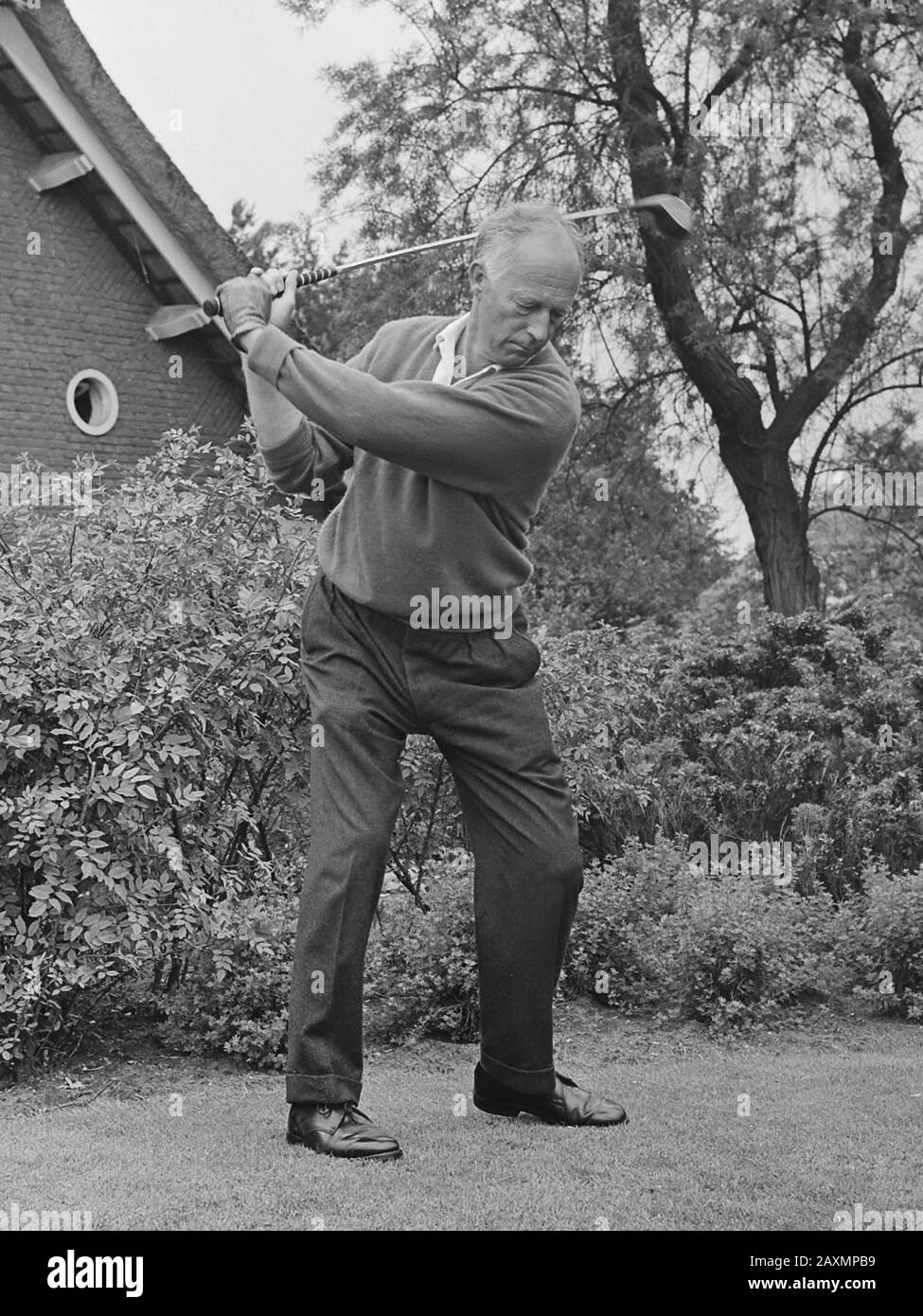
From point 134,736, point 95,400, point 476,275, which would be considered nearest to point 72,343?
point 95,400

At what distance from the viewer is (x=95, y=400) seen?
1486cm

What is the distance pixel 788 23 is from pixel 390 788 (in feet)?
42.3

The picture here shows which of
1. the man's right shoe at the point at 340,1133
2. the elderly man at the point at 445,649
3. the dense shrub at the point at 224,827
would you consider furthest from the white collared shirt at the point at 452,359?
the man's right shoe at the point at 340,1133

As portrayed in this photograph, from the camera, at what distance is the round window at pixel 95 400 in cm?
1463

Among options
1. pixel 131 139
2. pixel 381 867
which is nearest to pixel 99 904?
pixel 381 867

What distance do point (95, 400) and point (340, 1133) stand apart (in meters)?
12.2

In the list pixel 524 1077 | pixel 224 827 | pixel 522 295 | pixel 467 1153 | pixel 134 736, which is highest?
pixel 522 295

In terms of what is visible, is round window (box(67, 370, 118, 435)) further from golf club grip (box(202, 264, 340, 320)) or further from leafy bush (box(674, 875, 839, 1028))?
golf club grip (box(202, 264, 340, 320))

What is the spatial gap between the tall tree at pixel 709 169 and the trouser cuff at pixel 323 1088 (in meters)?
12.4

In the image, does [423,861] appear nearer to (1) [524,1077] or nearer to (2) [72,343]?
(1) [524,1077]

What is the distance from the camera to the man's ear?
12.0 feet

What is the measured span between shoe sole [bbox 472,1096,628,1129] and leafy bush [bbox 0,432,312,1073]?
128cm

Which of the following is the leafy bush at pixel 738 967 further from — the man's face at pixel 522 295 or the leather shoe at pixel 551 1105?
the man's face at pixel 522 295

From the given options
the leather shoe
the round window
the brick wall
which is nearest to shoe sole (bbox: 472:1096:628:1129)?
the leather shoe
